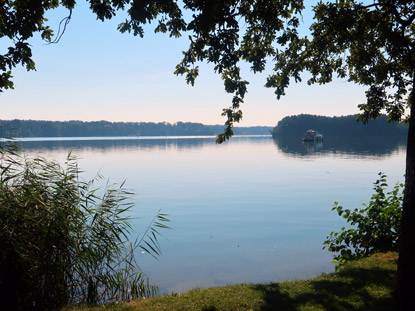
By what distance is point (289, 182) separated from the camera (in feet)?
114

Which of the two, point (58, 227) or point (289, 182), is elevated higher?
point (58, 227)

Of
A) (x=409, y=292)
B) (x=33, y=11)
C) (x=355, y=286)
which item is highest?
(x=33, y=11)

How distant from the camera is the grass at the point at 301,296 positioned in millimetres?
8047

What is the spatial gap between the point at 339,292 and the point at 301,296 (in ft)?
3.08

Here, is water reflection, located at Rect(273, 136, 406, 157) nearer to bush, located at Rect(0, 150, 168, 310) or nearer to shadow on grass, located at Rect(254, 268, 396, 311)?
shadow on grass, located at Rect(254, 268, 396, 311)

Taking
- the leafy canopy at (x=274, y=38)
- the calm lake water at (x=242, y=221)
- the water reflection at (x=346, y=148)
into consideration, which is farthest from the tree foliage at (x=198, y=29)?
the water reflection at (x=346, y=148)

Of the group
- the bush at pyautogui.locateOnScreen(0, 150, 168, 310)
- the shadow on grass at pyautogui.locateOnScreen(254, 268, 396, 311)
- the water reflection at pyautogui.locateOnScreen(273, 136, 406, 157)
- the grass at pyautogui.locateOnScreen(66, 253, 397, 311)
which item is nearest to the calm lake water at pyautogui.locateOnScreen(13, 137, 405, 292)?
the bush at pyautogui.locateOnScreen(0, 150, 168, 310)

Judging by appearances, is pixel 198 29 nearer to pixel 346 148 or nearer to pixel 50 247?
pixel 50 247

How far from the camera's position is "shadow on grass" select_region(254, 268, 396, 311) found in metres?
7.97

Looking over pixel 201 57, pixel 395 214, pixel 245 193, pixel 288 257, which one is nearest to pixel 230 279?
pixel 288 257

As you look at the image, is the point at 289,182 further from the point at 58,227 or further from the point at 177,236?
the point at 58,227

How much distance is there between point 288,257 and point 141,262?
19.6ft

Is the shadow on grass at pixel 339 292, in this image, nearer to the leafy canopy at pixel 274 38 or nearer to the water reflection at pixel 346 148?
Answer: the leafy canopy at pixel 274 38

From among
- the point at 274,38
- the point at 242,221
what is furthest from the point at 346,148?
the point at 274,38
